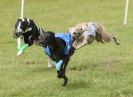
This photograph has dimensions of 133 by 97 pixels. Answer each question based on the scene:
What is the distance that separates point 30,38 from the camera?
811cm

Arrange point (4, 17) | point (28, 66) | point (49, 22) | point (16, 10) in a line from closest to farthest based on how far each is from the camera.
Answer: point (28, 66) < point (49, 22) < point (4, 17) < point (16, 10)

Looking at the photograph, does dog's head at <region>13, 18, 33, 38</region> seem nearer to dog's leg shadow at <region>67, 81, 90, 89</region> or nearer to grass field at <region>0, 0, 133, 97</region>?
grass field at <region>0, 0, 133, 97</region>

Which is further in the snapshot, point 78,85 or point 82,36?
point 82,36

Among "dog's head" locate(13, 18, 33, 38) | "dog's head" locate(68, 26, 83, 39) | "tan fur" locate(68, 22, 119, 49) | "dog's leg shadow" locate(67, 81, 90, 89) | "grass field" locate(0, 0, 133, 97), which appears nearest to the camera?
"dog's head" locate(13, 18, 33, 38)

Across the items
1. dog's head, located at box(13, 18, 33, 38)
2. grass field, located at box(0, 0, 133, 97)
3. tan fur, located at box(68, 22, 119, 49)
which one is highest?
dog's head, located at box(13, 18, 33, 38)

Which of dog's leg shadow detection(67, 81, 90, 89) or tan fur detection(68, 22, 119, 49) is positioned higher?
tan fur detection(68, 22, 119, 49)

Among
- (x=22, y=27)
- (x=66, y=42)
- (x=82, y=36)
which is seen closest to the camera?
(x=22, y=27)

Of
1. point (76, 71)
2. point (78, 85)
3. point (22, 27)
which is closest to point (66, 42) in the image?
point (78, 85)

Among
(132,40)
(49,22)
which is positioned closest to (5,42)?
(132,40)

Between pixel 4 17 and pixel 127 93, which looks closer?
pixel 127 93

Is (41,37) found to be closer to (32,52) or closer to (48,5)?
(32,52)

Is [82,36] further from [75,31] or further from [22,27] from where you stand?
[22,27]

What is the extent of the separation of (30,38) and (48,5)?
A: 56.3 ft

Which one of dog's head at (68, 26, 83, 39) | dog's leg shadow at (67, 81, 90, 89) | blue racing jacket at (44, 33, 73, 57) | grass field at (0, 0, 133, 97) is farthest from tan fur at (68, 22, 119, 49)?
dog's leg shadow at (67, 81, 90, 89)
